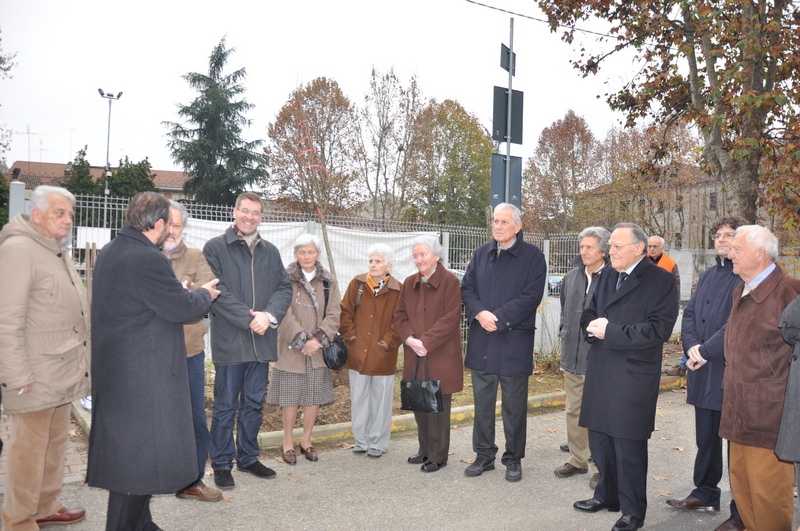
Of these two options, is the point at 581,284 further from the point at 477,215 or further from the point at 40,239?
the point at 477,215

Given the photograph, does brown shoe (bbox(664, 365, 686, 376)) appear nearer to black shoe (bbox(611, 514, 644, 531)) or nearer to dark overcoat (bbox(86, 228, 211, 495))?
black shoe (bbox(611, 514, 644, 531))

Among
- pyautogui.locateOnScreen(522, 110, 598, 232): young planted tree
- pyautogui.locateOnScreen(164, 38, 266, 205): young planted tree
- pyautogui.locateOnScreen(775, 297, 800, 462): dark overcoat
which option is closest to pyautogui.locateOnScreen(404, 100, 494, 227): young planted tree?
pyautogui.locateOnScreen(522, 110, 598, 232): young planted tree

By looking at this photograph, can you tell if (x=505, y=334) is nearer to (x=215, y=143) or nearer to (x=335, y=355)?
(x=335, y=355)

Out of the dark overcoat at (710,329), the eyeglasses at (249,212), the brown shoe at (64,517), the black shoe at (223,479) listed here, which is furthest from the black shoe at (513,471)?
the brown shoe at (64,517)

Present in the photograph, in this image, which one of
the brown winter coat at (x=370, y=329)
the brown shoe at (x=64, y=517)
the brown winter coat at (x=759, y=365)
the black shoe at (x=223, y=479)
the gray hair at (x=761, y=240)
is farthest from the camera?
the brown winter coat at (x=370, y=329)

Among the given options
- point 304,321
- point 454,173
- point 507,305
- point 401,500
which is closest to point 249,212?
point 304,321

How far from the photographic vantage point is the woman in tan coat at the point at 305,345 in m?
5.87

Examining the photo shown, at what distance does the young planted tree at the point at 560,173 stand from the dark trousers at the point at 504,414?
3670 centimetres

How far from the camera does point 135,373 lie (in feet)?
11.7

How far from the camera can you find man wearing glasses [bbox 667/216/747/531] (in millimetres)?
4848

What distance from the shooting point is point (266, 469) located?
547 cm

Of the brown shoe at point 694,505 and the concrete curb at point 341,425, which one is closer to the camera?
the brown shoe at point 694,505

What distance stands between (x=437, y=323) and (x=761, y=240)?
270 centimetres

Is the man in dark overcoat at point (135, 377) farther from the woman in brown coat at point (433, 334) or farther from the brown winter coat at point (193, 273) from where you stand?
the woman in brown coat at point (433, 334)
